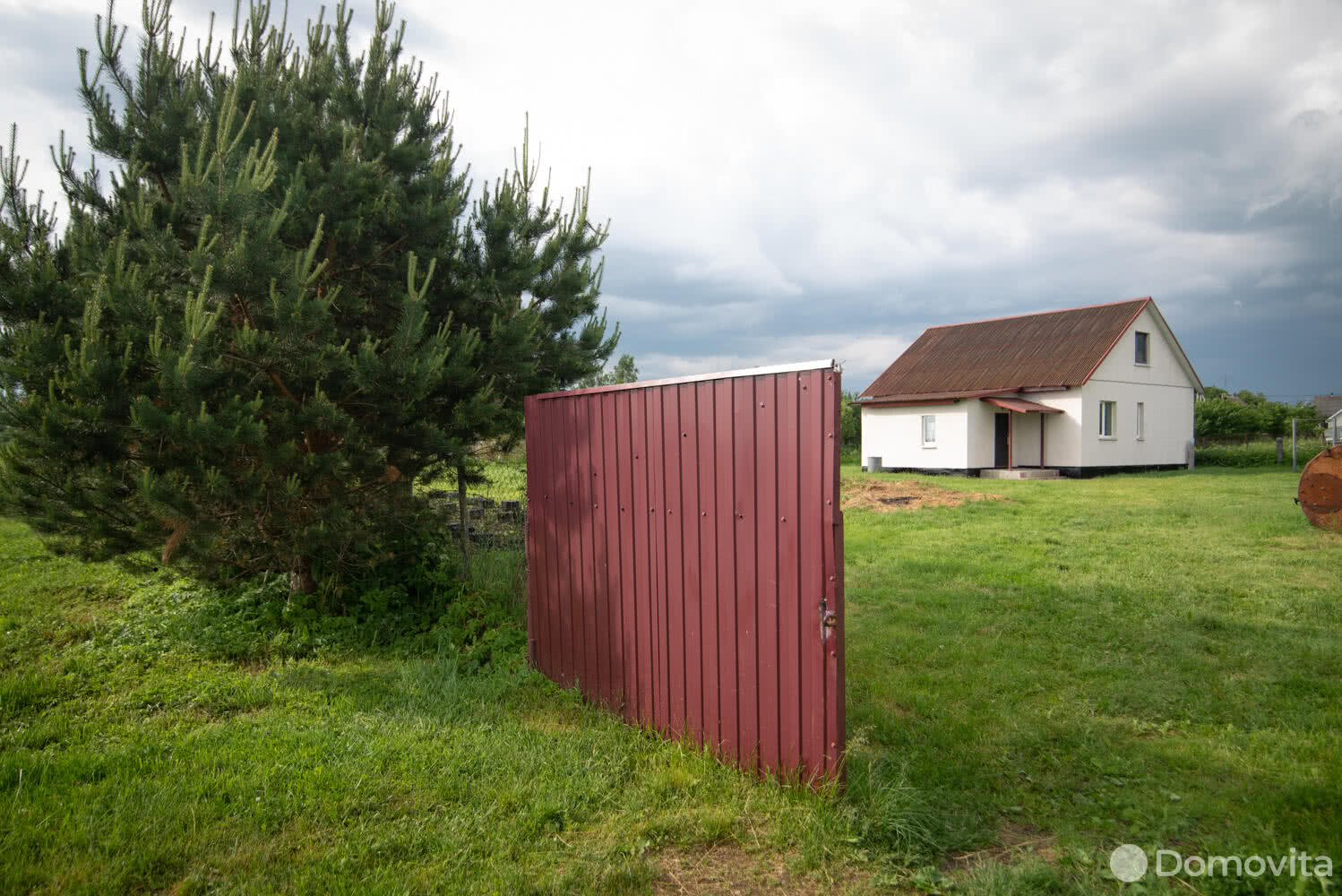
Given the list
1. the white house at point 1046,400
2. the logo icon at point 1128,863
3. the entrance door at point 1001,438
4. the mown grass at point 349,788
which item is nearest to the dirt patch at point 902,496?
the white house at point 1046,400

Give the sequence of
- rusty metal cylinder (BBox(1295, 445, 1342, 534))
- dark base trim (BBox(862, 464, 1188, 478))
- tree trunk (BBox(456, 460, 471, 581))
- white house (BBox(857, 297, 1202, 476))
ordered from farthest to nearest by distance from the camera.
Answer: white house (BBox(857, 297, 1202, 476)) < dark base trim (BBox(862, 464, 1188, 478)) < rusty metal cylinder (BBox(1295, 445, 1342, 534)) < tree trunk (BBox(456, 460, 471, 581))

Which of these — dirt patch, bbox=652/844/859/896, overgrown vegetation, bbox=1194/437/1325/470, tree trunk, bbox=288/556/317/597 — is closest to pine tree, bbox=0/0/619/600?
tree trunk, bbox=288/556/317/597

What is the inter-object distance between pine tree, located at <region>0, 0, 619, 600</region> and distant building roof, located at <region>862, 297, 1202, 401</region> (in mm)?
18002

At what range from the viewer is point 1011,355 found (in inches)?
928

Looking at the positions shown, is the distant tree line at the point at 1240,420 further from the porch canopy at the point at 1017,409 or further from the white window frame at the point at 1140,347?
the porch canopy at the point at 1017,409

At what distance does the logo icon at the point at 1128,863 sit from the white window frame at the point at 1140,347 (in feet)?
77.1

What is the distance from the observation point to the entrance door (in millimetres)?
22688

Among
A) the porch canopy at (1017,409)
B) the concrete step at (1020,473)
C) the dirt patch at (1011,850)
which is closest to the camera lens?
the dirt patch at (1011,850)

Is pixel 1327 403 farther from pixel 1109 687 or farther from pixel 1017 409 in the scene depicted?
pixel 1109 687

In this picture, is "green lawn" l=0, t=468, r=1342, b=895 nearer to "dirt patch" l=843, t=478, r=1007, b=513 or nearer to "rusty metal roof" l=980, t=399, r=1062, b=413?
"dirt patch" l=843, t=478, r=1007, b=513

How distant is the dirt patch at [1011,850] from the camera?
3.07 meters

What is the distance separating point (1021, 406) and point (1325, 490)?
11.0m

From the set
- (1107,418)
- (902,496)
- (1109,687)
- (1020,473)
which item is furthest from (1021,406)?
(1109,687)

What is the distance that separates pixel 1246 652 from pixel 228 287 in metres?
7.86
